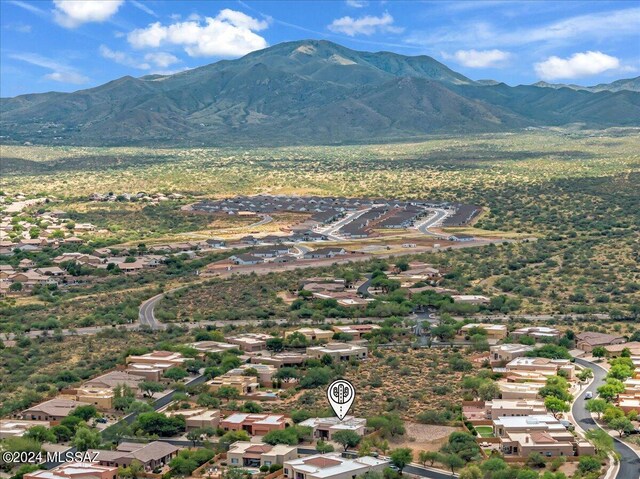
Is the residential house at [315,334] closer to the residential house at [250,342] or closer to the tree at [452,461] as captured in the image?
the residential house at [250,342]

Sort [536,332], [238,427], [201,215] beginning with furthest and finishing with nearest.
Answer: [201,215]
[536,332]
[238,427]

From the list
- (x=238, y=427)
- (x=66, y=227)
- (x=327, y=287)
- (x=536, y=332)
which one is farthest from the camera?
(x=66, y=227)

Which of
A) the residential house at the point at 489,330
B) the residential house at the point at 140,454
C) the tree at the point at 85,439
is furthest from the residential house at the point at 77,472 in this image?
the residential house at the point at 489,330

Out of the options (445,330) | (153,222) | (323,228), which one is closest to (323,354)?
(445,330)

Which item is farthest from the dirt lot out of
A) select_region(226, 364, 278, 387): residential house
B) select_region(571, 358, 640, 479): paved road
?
select_region(226, 364, 278, 387): residential house

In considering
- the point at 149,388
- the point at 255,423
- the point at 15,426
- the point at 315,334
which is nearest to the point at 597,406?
the point at 255,423

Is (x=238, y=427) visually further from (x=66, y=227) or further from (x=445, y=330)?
(x=66, y=227)
